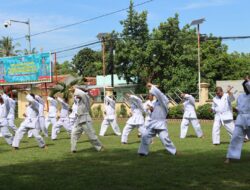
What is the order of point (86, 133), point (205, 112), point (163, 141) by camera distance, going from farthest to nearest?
point (205, 112) < point (86, 133) < point (163, 141)

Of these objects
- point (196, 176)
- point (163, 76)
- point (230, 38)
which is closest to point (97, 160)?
point (196, 176)

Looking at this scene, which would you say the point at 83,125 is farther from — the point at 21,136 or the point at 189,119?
the point at 189,119

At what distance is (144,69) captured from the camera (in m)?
35.3

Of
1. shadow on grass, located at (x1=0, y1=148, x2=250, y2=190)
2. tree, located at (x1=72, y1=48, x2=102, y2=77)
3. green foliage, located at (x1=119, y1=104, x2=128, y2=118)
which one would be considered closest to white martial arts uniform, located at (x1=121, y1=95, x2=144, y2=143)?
shadow on grass, located at (x1=0, y1=148, x2=250, y2=190)

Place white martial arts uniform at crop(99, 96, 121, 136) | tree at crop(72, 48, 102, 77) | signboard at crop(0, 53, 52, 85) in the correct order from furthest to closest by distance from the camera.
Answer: tree at crop(72, 48, 102, 77)
signboard at crop(0, 53, 52, 85)
white martial arts uniform at crop(99, 96, 121, 136)

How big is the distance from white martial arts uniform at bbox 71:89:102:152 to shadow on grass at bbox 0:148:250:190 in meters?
1.04

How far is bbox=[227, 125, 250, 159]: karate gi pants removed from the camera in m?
8.97

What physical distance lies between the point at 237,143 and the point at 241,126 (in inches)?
15.0

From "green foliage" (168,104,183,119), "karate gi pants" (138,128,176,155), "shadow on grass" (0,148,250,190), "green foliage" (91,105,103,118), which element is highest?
"karate gi pants" (138,128,176,155)

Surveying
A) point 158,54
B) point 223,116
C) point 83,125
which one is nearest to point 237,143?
point 223,116

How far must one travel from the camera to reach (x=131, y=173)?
8117 millimetres

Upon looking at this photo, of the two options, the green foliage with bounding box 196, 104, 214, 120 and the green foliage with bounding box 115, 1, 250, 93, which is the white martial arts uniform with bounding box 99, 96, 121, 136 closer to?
the green foliage with bounding box 196, 104, 214, 120

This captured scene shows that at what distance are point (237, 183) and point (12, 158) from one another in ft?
19.7

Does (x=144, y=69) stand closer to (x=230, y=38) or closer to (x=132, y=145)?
(x=230, y=38)
